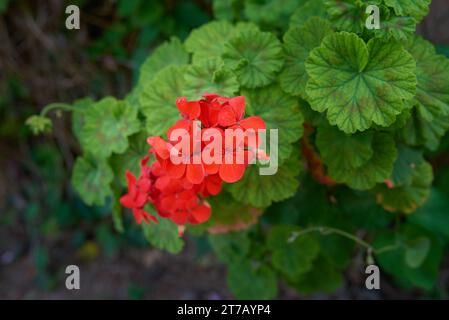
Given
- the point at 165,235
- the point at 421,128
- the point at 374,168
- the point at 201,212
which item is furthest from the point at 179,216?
the point at 421,128

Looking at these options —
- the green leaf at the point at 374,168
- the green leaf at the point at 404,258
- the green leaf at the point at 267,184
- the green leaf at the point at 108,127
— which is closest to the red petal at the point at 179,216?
the green leaf at the point at 267,184

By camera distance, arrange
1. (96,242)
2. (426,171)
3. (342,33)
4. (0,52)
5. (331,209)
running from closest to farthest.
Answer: (342,33) → (426,171) → (331,209) → (0,52) → (96,242)

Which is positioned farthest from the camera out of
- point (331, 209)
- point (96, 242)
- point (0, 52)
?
point (96, 242)

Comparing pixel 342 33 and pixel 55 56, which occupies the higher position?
pixel 55 56

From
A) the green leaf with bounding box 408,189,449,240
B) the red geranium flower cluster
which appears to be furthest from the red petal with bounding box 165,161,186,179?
the green leaf with bounding box 408,189,449,240

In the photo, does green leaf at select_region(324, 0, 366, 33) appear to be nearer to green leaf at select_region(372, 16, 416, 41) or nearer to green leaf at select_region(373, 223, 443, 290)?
green leaf at select_region(372, 16, 416, 41)

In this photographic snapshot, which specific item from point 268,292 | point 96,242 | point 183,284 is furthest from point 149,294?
point 268,292

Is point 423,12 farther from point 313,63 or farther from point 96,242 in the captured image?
point 96,242
